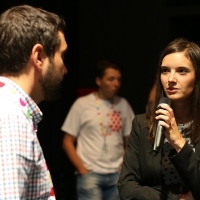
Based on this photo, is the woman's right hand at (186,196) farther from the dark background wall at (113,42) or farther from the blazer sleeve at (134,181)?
the dark background wall at (113,42)

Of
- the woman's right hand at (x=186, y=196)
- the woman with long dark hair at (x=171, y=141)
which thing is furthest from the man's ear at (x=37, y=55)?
the woman's right hand at (x=186, y=196)

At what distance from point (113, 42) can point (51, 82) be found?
4.34m

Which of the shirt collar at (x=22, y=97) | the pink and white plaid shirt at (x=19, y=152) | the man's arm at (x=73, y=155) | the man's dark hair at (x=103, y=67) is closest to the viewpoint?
the pink and white plaid shirt at (x=19, y=152)

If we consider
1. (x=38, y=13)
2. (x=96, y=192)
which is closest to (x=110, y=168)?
(x=96, y=192)

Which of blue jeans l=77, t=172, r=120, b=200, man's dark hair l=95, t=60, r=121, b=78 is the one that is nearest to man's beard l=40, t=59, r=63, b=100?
blue jeans l=77, t=172, r=120, b=200

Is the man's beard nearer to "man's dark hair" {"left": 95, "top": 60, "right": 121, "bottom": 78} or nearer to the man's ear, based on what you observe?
the man's ear

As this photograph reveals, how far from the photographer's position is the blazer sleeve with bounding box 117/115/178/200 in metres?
2.54

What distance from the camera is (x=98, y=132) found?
4535 millimetres

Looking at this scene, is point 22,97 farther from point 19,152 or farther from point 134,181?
point 134,181

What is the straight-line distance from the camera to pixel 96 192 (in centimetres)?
437

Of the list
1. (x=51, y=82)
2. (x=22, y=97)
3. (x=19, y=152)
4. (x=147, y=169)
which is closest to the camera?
(x=19, y=152)

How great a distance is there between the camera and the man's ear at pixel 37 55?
71.1 inches

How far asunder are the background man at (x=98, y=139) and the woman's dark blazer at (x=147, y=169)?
5.80 feet

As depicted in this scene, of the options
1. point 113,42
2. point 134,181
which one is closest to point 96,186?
point 134,181
